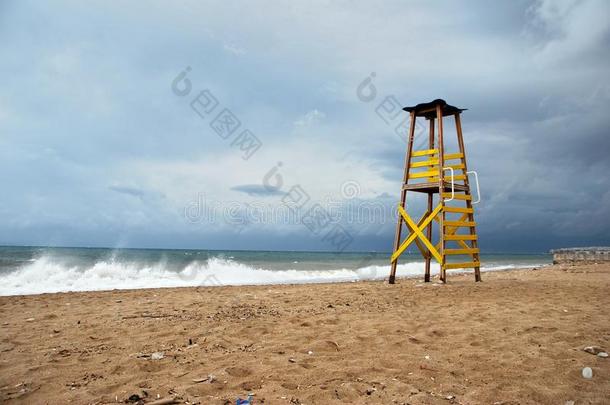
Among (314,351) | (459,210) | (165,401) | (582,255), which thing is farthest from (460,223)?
(582,255)

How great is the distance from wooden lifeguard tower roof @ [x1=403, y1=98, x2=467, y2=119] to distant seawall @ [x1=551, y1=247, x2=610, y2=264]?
2583cm

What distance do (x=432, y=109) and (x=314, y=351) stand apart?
8.80m

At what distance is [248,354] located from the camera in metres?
4.38

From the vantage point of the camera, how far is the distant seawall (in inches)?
1164

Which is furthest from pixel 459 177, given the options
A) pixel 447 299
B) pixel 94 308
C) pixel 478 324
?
pixel 94 308

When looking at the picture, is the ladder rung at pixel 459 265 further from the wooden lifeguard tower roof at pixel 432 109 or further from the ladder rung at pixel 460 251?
the wooden lifeguard tower roof at pixel 432 109

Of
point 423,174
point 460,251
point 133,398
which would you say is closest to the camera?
point 133,398

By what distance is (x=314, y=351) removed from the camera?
4469mm

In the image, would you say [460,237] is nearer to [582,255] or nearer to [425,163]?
[425,163]

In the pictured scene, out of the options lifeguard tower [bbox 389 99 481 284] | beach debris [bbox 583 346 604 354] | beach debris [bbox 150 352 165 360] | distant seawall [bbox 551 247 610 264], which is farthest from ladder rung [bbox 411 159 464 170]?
distant seawall [bbox 551 247 610 264]

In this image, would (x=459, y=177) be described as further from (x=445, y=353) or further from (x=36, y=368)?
(x=36, y=368)

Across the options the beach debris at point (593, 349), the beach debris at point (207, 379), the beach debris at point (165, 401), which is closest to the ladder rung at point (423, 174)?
the beach debris at point (593, 349)

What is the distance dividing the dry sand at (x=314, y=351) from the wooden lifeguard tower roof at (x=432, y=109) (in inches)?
225

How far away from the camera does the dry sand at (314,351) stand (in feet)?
11.0
